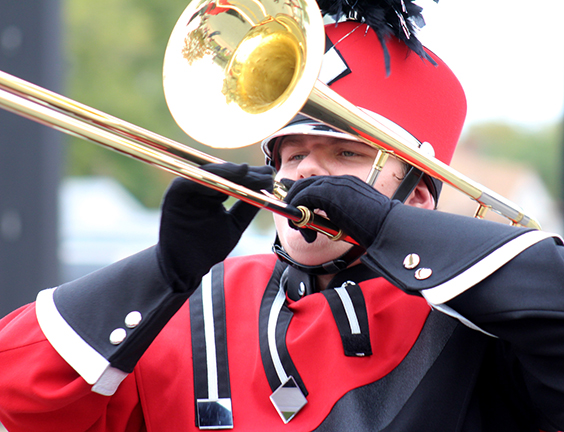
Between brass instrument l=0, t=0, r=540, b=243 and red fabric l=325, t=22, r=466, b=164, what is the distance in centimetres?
29

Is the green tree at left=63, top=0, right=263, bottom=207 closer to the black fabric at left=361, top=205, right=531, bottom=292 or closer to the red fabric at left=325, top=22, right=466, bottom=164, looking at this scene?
the red fabric at left=325, top=22, right=466, bottom=164

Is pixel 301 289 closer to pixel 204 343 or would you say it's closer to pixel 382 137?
pixel 204 343

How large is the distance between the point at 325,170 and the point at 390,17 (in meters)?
0.60

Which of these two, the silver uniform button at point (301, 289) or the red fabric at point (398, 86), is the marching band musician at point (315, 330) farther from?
the red fabric at point (398, 86)

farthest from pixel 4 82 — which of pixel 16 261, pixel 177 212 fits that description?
pixel 16 261

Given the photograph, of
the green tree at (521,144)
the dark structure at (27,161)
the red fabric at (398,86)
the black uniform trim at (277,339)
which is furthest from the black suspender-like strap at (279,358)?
the green tree at (521,144)

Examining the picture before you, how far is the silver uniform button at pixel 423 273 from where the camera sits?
168cm

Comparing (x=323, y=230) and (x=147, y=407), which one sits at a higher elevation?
(x=323, y=230)

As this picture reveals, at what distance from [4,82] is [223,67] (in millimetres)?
675

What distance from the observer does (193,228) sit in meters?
1.86

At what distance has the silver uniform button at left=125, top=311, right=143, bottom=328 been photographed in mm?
1827

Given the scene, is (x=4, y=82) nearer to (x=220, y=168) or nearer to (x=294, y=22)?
(x=220, y=168)

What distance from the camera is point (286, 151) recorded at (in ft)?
7.70

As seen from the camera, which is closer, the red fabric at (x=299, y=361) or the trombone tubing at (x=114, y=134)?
the trombone tubing at (x=114, y=134)
